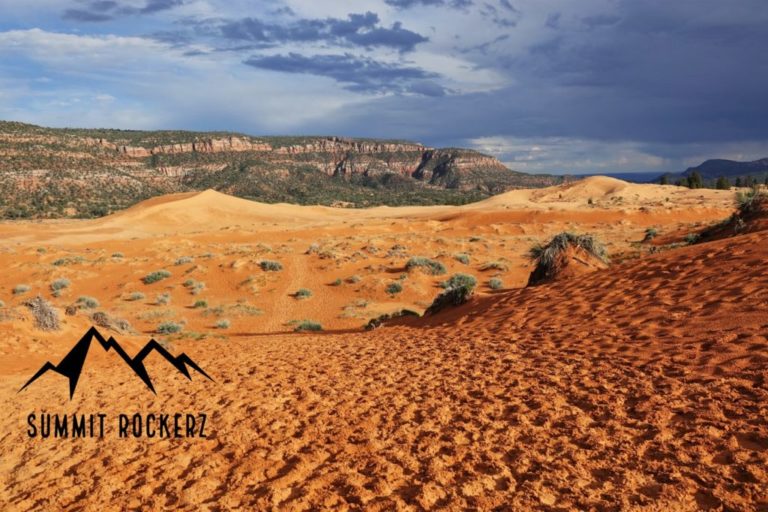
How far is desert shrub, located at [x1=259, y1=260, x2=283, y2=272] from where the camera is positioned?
2814cm

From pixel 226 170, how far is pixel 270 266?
10144 cm

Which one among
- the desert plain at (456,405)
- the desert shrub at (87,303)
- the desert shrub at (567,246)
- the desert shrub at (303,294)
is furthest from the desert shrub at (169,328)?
the desert shrub at (567,246)

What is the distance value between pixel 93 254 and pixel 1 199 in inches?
2162

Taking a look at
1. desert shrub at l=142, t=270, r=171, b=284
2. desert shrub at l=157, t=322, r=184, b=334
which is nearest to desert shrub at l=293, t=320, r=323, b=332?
desert shrub at l=157, t=322, r=184, b=334

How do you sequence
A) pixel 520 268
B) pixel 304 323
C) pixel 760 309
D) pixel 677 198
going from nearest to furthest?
pixel 760 309 < pixel 304 323 < pixel 520 268 < pixel 677 198

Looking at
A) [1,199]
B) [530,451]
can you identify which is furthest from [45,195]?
[530,451]

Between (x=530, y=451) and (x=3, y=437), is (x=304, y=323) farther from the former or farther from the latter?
(x=530, y=451)

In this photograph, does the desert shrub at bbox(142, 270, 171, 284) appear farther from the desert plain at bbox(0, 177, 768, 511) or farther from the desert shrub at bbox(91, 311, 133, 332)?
the desert shrub at bbox(91, 311, 133, 332)

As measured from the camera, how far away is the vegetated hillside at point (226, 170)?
80.8 meters

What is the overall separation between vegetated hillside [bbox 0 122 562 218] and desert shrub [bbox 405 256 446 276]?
6469 cm

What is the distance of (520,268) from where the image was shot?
2708 cm

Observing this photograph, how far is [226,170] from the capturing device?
122 m

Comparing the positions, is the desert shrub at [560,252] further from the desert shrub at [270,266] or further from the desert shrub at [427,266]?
the desert shrub at [270,266]

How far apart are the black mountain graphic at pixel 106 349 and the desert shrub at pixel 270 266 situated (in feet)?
48.9
